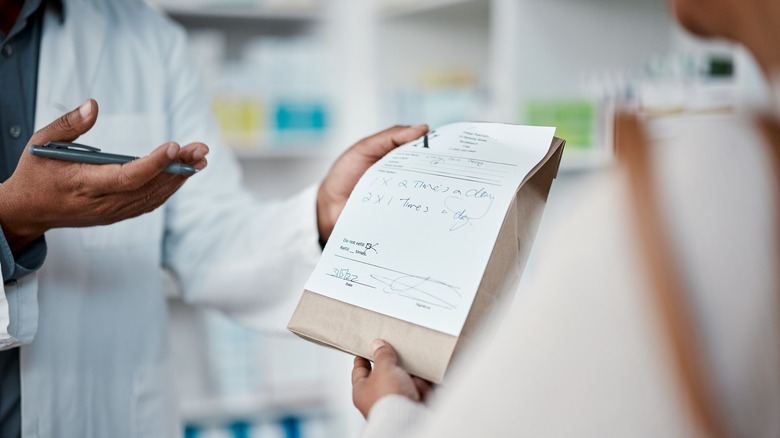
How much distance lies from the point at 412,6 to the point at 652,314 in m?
1.95

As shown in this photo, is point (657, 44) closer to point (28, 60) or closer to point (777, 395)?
point (28, 60)

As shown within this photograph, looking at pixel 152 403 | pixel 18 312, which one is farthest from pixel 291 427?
pixel 18 312

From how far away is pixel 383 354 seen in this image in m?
0.77

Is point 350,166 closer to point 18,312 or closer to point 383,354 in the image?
point 383,354

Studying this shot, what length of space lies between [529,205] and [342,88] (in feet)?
6.37

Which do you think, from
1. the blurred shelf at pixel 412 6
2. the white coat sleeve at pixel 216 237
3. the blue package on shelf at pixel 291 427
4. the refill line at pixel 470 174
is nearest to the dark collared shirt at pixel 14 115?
the white coat sleeve at pixel 216 237

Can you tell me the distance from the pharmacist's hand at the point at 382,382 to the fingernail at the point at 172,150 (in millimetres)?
319

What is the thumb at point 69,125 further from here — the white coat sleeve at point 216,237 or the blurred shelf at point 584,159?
the blurred shelf at point 584,159

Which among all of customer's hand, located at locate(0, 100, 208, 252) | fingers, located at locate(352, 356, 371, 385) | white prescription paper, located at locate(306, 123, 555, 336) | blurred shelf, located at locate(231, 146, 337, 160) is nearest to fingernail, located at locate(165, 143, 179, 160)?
customer's hand, located at locate(0, 100, 208, 252)

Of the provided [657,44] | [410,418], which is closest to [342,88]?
[657,44]

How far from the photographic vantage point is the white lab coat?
1148 mm

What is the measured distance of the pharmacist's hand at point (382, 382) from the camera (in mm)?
715

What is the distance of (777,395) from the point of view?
49 centimetres
